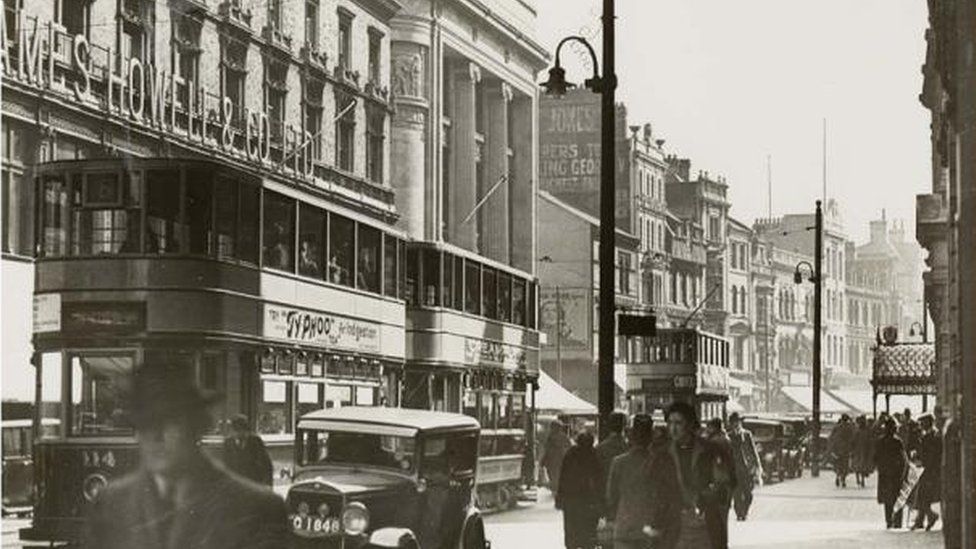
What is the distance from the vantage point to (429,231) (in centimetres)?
3509

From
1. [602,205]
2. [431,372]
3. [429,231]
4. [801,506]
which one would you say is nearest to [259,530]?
[602,205]

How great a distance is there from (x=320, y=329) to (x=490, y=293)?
6989mm

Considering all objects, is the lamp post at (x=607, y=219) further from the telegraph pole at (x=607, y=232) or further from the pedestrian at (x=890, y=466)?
the pedestrian at (x=890, y=466)

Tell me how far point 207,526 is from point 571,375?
160 feet

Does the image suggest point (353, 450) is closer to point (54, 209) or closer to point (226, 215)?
point (226, 215)

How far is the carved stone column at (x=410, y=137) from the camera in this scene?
33.4 metres

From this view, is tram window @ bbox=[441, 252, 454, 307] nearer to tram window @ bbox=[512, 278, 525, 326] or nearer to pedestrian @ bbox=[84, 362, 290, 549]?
tram window @ bbox=[512, 278, 525, 326]

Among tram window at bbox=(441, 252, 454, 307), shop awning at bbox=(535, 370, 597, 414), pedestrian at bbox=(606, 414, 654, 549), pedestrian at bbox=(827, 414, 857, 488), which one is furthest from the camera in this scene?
shop awning at bbox=(535, 370, 597, 414)

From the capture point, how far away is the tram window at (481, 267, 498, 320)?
22.6m

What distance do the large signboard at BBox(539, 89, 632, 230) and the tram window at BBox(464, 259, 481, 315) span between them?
115 feet

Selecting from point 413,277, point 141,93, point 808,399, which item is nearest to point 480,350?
point 413,277

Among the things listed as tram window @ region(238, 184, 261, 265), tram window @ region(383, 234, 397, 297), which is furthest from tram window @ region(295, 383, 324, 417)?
tram window @ region(383, 234, 397, 297)

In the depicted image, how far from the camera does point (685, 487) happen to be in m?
13.6

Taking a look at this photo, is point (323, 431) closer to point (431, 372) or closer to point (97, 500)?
point (97, 500)
